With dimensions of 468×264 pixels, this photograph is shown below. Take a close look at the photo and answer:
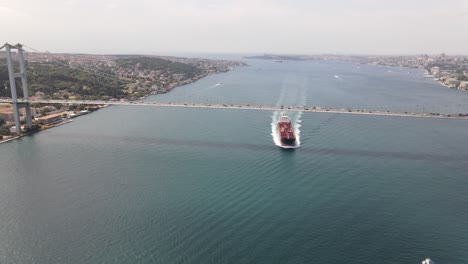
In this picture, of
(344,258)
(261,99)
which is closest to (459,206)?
(344,258)

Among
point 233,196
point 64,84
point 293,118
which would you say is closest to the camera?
point 233,196

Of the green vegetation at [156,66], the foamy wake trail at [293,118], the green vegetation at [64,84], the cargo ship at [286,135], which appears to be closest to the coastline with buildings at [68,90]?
the green vegetation at [64,84]

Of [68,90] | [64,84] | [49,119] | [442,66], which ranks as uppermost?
[442,66]

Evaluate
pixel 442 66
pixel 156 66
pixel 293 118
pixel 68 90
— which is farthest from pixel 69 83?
pixel 442 66

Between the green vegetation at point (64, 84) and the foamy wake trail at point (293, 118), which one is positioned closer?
the foamy wake trail at point (293, 118)

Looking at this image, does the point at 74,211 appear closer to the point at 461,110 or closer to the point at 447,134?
the point at 447,134

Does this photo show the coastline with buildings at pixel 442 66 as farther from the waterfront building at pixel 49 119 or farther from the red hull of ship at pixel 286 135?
the waterfront building at pixel 49 119

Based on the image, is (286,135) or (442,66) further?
(442,66)

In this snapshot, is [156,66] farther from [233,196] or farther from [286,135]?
[233,196]
